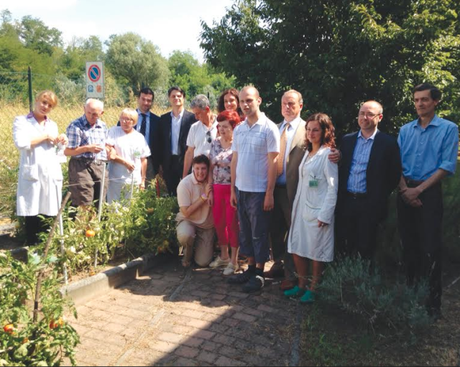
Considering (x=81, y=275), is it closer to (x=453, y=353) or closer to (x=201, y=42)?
(x=453, y=353)

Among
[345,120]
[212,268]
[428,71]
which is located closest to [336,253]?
[212,268]

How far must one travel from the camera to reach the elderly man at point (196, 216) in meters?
5.35

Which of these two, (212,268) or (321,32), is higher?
(321,32)

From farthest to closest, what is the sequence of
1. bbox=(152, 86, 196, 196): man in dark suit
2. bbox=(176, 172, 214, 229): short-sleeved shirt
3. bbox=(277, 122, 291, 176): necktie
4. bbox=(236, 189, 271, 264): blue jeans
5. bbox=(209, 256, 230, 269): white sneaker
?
bbox=(152, 86, 196, 196): man in dark suit < bbox=(209, 256, 230, 269): white sneaker < bbox=(176, 172, 214, 229): short-sleeved shirt < bbox=(277, 122, 291, 176): necktie < bbox=(236, 189, 271, 264): blue jeans

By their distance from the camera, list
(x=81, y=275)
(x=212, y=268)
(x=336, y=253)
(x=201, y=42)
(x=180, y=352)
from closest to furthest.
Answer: (x=180, y=352) → (x=336, y=253) → (x=81, y=275) → (x=212, y=268) → (x=201, y=42)

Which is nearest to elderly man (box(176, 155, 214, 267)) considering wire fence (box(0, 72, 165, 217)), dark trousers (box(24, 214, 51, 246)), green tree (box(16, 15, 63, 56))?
dark trousers (box(24, 214, 51, 246))

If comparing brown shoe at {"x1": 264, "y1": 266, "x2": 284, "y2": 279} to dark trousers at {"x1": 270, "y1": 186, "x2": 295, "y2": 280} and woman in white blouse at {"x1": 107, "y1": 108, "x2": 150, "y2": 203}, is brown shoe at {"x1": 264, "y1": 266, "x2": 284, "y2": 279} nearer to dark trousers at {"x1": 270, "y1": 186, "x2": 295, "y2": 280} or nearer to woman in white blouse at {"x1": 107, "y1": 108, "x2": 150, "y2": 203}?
dark trousers at {"x1": 270, "y1": 186, "x2": 295, "y2": 280}

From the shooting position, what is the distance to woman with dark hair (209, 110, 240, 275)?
5074mm

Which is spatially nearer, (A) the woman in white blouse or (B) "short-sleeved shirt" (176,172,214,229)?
(B) "short-sleeved shirt" (176,172,214,229)

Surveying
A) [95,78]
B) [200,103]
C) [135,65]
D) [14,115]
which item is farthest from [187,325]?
[135,65]

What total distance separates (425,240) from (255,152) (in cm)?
186

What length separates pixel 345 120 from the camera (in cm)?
777

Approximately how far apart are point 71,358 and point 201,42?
7.73 metres

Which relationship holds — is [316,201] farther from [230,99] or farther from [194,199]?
[230,99]
